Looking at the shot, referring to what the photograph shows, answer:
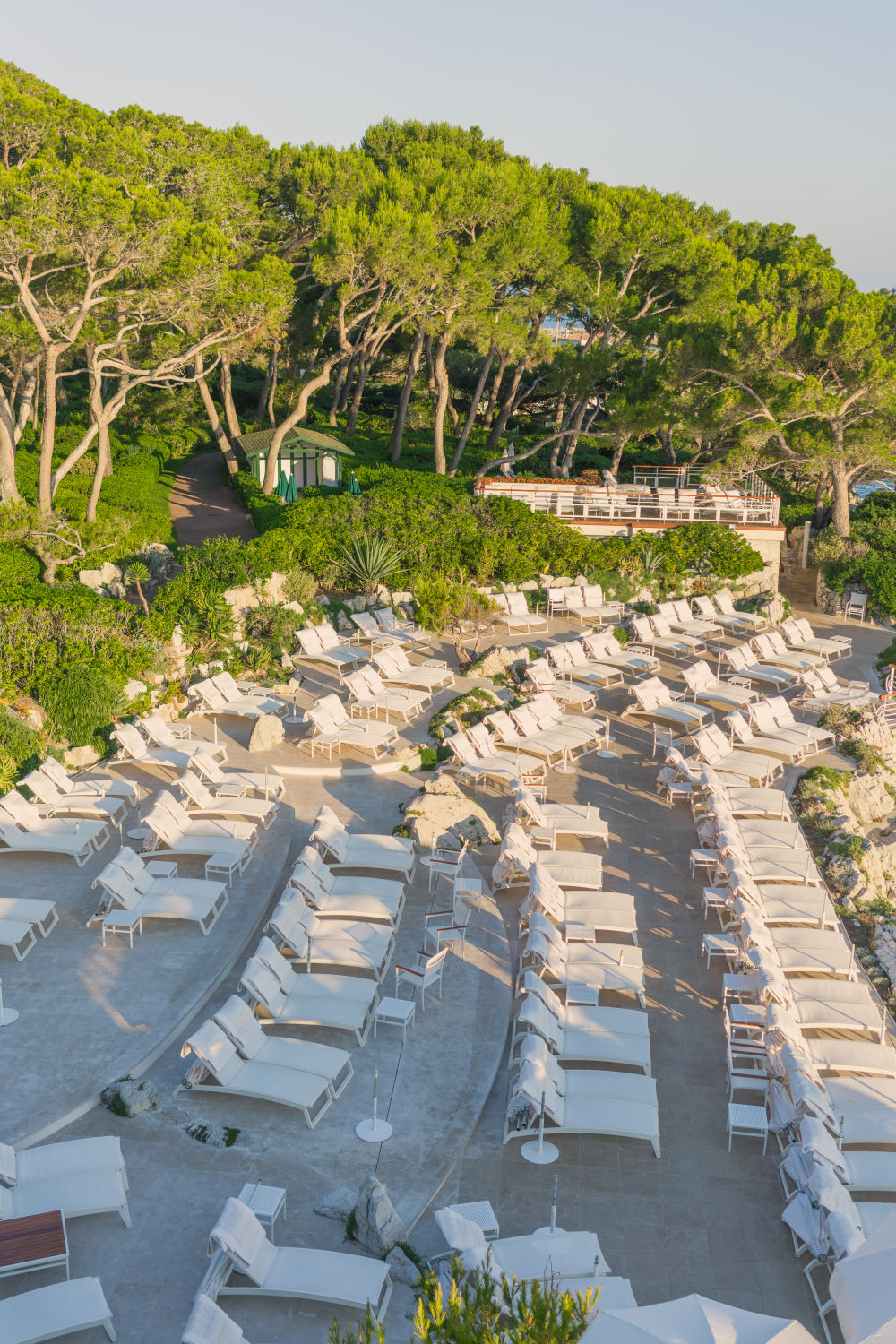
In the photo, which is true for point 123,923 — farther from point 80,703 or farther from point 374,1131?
point 80,703

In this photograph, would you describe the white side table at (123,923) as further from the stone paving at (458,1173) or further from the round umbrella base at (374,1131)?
the round umbrella base at (374,1131)

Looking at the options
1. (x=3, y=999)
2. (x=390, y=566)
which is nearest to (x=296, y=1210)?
(x=3, y=999)

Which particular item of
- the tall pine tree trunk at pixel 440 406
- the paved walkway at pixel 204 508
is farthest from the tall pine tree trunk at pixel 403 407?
the paved walkway at pixel 204 508

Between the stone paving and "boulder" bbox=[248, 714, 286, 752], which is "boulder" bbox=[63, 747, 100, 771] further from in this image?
the stone paving

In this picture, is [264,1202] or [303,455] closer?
[264,1202]

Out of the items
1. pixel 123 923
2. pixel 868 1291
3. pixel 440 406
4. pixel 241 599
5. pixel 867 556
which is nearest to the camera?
pixel 868 1291

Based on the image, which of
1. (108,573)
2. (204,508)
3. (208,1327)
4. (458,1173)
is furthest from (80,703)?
(204,508)
